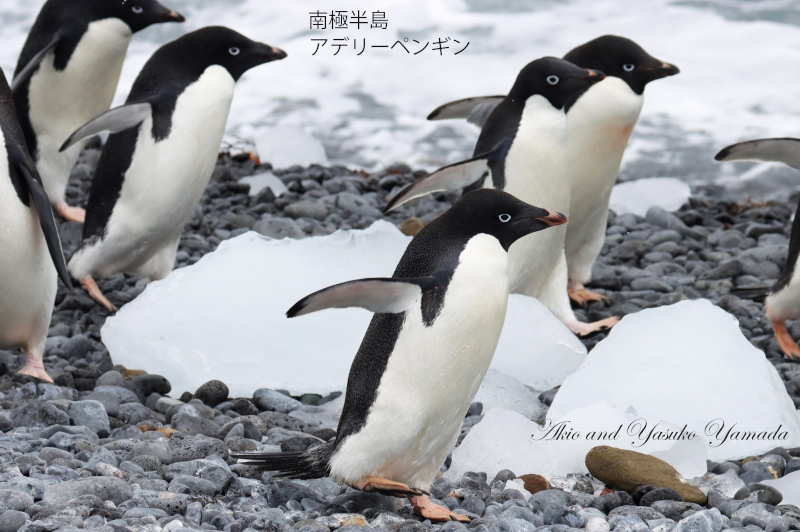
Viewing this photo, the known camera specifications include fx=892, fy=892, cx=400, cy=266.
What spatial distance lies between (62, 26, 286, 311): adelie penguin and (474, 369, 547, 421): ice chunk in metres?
1.95

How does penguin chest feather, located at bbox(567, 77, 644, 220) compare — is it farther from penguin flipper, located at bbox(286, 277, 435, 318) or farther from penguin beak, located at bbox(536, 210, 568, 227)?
penguin flipper, located at bbox(286, 277, 435, 318)

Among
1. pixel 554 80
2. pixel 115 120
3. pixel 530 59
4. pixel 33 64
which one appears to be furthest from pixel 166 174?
pixel 530 59

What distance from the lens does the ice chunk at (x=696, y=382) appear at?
2.79m

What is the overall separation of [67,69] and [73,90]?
0.43 ft

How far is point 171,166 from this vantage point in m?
4.36

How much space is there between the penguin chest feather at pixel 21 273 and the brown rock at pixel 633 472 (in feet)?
6.93

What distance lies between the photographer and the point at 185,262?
5.07 metres

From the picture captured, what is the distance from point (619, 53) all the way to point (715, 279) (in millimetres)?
1451

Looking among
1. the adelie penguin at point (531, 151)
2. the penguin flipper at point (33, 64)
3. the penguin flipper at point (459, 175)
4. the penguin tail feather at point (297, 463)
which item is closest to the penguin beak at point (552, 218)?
the penguin tail feather at point (297, 463)

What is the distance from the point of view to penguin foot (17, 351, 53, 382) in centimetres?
326

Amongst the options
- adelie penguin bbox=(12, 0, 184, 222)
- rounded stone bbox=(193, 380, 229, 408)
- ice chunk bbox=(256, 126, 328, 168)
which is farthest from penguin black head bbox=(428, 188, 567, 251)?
ice chunk bbox=(256, 126, 328, 168)

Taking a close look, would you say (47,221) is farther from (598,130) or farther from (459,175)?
(598,130)

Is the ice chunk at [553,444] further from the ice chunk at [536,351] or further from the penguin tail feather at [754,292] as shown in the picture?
the penguin tail feather at [754,292]

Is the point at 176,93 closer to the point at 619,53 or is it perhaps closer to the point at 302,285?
the point at 302,285
